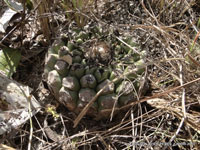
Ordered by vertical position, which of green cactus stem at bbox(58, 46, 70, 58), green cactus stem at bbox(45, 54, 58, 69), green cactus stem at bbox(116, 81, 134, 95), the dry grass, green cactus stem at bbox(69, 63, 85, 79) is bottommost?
the dry grass

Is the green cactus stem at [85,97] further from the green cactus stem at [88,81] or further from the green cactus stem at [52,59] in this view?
the green cactus stem at [52,59]

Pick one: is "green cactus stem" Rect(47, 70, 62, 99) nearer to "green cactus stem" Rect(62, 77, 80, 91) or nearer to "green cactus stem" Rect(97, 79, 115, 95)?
"green cactus stem" Rect(62, 77, 80, 91)

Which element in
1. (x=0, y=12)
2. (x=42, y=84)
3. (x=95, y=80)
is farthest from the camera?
(x=0, y=12)

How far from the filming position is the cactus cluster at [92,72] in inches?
51.1

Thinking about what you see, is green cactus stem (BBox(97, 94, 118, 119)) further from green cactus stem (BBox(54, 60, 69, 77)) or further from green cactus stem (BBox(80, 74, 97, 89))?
green cactus stem (BBox(54, 60, 69, 77))

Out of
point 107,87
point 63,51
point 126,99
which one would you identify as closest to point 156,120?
point 126,99

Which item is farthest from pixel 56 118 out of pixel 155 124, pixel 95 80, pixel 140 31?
pixel 140 31

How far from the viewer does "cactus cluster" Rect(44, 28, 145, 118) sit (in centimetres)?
130

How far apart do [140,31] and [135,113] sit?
1.71 ft

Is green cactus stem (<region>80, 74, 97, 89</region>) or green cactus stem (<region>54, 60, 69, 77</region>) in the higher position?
green cactus stem (<region>54, 60, 69, 77</region>)

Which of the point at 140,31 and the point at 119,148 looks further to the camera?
the point at 140,31

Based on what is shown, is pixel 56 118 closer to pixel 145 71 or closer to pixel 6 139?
pixel 6 139

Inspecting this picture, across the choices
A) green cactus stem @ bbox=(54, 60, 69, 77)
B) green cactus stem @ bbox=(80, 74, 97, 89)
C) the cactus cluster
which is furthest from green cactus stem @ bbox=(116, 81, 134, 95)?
green cactus stem @ bbox=(54, 60, 69, 77)

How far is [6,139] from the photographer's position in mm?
1376
